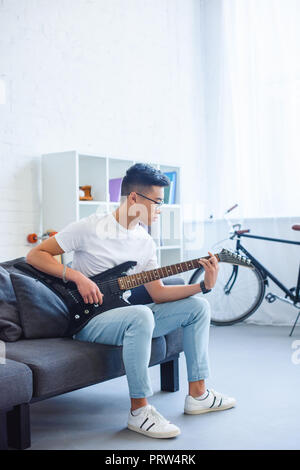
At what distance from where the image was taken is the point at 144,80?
171 inches

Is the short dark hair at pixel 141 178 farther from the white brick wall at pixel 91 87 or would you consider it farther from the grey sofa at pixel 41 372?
the white brick wall at pixel 91 87

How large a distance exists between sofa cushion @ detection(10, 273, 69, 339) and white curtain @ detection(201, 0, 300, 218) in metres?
2.59

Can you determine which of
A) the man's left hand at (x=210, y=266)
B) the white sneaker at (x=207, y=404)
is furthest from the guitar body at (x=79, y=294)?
the white sneaker at (x=207, y=404)

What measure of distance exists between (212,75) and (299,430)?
3.52 meters

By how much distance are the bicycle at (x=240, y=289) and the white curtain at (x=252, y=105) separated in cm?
41

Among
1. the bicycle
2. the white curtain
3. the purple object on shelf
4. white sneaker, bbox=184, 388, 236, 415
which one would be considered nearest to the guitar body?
white sneaker, bbox=184, 388, 236, 415

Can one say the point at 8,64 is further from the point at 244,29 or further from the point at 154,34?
the point at 244,29

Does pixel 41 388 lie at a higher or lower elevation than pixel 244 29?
lower

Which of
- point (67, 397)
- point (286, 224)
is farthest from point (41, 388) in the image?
point (286, 224)

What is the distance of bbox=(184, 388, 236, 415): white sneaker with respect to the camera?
2158 mm

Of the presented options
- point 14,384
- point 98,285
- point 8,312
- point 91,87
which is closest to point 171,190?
point 91,87

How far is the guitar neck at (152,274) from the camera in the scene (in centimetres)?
213

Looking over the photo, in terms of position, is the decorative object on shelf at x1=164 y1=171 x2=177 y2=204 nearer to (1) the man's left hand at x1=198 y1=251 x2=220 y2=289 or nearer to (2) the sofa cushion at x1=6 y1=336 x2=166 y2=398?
(1) the man's left hand at x1=198 y1=251 x2=220 y2=289

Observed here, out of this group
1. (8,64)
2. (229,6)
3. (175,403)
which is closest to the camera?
(175,403)
